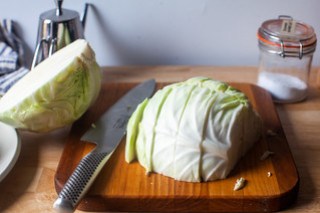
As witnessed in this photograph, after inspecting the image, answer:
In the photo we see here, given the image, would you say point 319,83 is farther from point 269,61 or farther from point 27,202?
point 27,202

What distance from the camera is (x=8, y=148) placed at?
2.59 ft

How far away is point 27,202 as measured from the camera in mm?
700

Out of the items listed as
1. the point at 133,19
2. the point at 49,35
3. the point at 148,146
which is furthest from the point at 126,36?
the point at 148,146

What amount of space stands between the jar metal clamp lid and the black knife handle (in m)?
0.43

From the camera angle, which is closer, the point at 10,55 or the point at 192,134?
the point at 192,134

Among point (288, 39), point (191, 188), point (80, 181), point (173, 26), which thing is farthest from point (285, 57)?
point (80, 181)

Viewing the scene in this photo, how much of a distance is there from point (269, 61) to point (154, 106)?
0.39m

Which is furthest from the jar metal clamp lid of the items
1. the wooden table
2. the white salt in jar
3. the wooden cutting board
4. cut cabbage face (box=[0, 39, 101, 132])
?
cut cabbage face (box=[0, 39, 101, 132])

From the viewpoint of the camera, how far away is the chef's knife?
63cm

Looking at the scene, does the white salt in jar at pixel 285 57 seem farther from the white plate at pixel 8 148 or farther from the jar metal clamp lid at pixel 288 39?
the white plate at pixel 8 148

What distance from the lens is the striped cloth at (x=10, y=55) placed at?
106 centimetres

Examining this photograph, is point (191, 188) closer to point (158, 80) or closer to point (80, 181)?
point (80, 181)

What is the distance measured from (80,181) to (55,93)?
0.19 meters

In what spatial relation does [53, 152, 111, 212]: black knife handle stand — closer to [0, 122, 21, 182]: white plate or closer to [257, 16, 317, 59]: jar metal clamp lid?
[0, 122, 21, 182]: white plate
